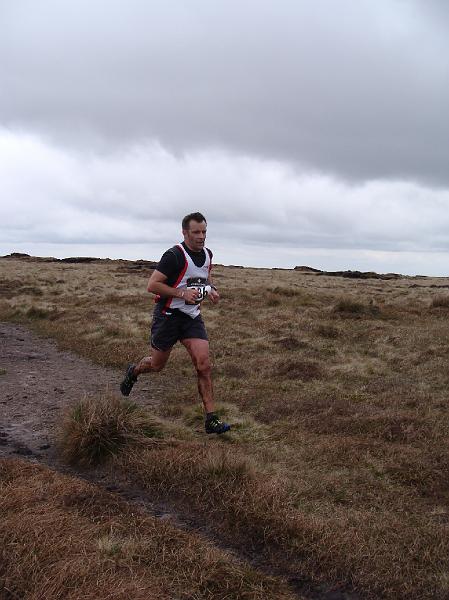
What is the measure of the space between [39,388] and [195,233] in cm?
463

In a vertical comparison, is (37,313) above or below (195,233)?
below

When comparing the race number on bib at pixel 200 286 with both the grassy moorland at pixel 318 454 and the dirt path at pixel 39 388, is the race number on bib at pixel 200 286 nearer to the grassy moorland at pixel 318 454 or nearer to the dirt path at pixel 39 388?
the grassy moorland at pixel 318 454

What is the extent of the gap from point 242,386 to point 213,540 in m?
5.52

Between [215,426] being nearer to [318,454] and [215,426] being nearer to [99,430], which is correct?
[318,454]

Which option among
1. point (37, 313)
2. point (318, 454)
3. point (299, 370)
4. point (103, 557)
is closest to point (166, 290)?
point (318, 454)

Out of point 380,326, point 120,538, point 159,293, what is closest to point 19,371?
point 159,293

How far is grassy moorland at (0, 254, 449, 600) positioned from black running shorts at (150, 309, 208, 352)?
112 centimetres

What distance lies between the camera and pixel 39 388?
30.6ft

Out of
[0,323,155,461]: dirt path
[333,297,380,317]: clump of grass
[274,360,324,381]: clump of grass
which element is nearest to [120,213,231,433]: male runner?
[0,323,155,461]: dirt path

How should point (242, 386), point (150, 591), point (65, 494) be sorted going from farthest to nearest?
point (242, 386) < point (65, 494) < point (150, 591)

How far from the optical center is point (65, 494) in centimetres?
460

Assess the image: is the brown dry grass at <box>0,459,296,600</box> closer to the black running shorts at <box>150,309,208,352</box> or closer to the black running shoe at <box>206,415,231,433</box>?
the black running shoe at <box>206,415,231,433</box>

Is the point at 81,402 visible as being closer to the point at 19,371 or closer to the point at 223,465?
the point at 223,465

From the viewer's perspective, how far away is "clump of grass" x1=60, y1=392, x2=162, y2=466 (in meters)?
5.75
